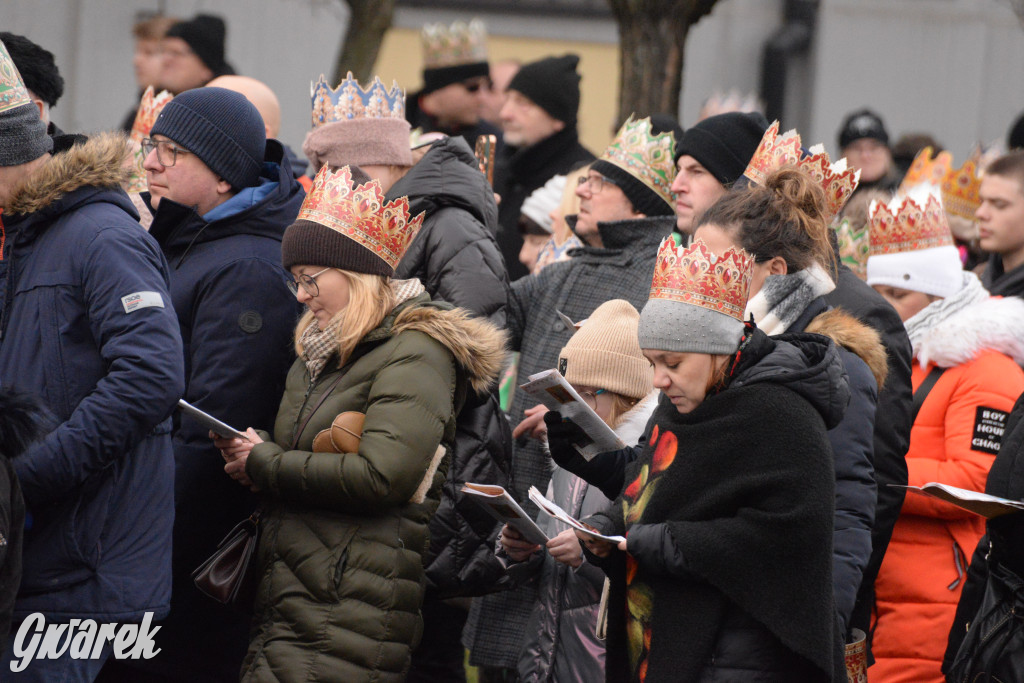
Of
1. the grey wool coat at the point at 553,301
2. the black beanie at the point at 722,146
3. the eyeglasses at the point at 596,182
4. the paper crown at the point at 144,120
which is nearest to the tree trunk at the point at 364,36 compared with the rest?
the paper crown at the point at 144,120

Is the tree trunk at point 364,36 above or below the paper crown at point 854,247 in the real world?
above

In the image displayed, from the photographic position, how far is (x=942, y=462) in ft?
15.4

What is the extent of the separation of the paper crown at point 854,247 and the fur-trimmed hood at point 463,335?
8.97ft

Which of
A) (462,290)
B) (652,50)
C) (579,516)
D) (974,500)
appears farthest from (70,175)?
(652,50)

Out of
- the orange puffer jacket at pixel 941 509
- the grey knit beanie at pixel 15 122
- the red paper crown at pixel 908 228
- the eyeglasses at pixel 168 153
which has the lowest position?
the orange puffer jacket at pixel 941 509

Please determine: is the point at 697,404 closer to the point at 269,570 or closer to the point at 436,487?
the point at 436,487

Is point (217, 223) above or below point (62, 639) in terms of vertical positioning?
above

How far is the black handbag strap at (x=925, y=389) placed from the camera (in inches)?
190

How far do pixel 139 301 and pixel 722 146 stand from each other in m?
2.23

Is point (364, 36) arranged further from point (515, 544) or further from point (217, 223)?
point (515, 544)

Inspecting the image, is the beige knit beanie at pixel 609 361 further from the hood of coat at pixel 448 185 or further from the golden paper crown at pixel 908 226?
the golden paper crown at pixel 908 226

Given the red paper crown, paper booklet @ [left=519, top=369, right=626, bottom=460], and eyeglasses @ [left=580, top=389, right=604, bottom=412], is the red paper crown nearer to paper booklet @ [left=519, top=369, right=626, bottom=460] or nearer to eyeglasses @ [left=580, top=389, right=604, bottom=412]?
eyeglasses @ [left=580, top=389, right=604, bottom=412]

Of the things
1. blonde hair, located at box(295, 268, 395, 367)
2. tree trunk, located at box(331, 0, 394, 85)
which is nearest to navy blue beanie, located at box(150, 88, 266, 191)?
blonde hair, located at box(295, 268, 395, 367)

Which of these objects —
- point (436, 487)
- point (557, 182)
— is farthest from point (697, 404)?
point (557, 182)
